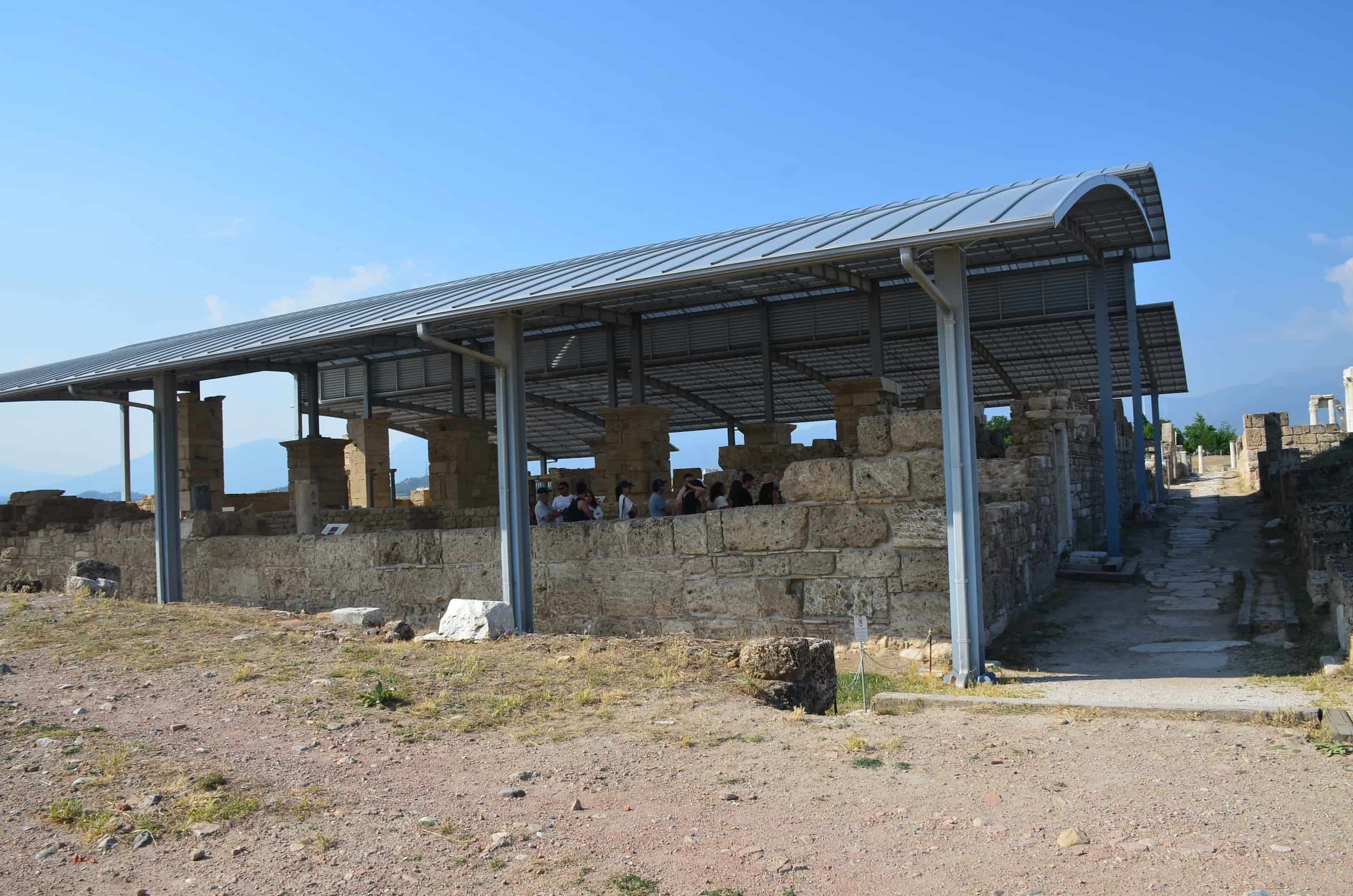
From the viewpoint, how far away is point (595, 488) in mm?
17906

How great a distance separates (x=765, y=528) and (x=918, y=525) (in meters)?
1.34

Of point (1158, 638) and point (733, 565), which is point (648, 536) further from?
point (1158, 638)

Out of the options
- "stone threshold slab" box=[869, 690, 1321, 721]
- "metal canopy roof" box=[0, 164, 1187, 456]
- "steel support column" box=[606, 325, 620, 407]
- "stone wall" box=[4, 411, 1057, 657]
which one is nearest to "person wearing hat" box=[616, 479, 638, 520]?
"stone wall" box=[4, 411, 1057, 657]

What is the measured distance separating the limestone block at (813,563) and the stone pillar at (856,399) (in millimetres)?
6694

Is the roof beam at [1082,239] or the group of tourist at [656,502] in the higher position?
the roof beam at [1082,239]

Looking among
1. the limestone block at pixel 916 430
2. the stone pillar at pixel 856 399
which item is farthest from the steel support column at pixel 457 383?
the limestone block at pixel 916 430

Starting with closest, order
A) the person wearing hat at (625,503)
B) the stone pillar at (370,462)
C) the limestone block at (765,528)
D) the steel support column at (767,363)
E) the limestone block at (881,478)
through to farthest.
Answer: the limestone block at (881,478) < the limestone block at (765,528) < the person wearing hat at (625,503) < the steel support column at (767,363) < the stone pillar at (370,462)

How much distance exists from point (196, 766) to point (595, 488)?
13.2m

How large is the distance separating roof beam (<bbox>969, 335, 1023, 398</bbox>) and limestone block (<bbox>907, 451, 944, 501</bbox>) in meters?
10.8

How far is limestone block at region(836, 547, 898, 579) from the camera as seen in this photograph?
798 cm

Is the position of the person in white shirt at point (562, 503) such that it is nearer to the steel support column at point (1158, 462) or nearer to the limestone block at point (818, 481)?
the limestone block at point (818, 481)

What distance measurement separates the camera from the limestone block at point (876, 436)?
8.01m

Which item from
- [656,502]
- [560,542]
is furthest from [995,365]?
[560,542]

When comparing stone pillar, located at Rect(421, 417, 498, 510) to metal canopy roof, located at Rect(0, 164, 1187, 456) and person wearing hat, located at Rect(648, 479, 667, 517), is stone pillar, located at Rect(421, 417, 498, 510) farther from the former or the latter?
person wearing hat, located at Rect(648, 479, 667, 517)
